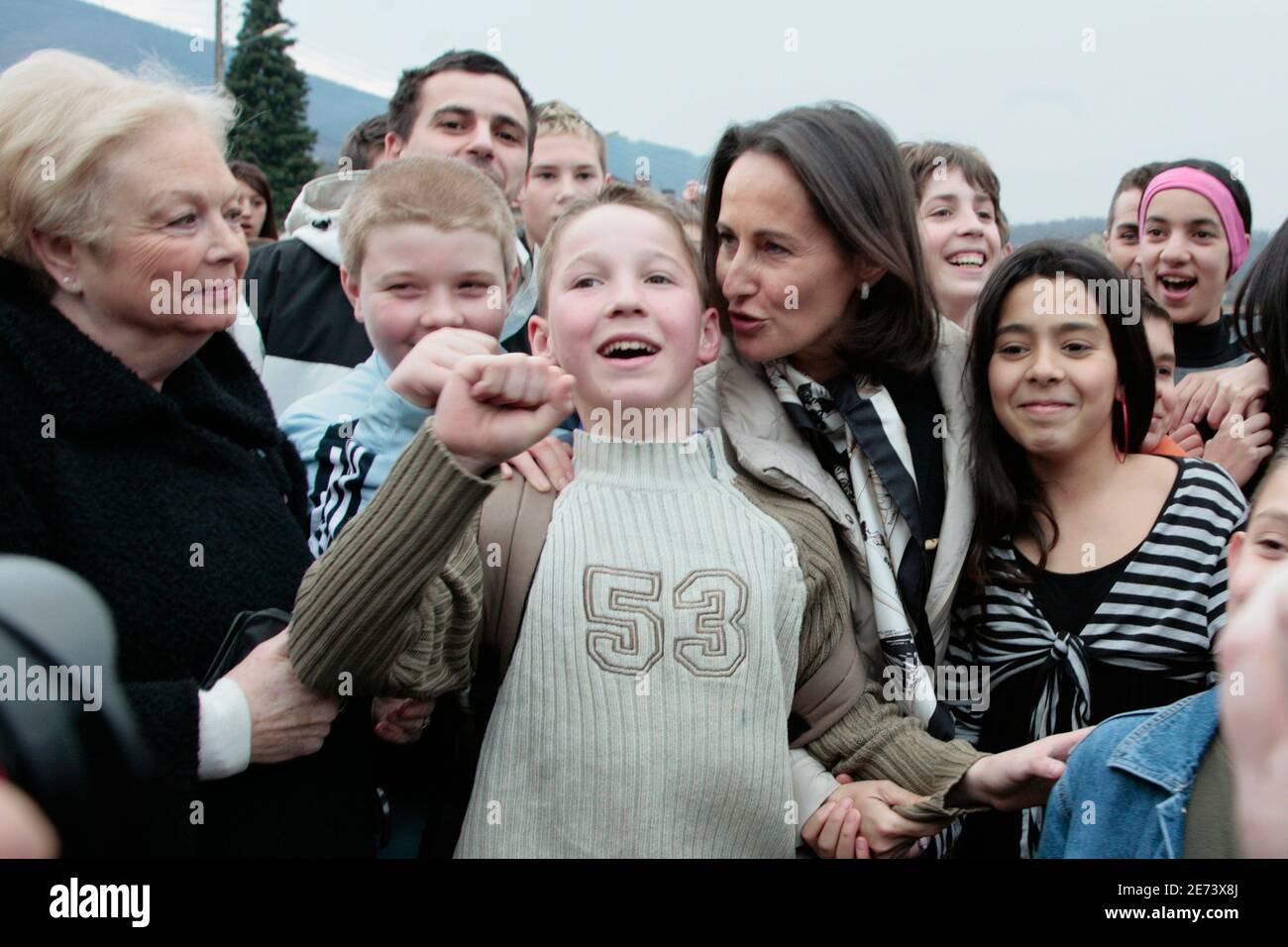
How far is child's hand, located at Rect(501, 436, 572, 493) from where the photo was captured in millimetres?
2006

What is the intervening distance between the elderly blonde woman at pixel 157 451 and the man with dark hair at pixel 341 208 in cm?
109

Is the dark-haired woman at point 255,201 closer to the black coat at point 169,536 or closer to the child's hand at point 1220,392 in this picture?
the black coat at point 169,536

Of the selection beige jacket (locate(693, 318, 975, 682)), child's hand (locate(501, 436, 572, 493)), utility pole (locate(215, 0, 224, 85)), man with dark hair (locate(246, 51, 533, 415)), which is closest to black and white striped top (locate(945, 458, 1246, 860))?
beige jacket (locate(693, 318, 975, 682))

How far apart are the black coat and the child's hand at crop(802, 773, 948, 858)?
0.82 metres

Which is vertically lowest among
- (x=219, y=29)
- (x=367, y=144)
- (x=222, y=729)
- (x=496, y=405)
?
(x=222, y=729)

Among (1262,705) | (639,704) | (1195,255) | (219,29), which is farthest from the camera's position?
(219,29)

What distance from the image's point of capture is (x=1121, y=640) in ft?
7.51

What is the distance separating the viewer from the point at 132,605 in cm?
171

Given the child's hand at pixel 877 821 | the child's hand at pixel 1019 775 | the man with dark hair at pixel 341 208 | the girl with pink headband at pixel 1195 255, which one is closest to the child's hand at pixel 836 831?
the child's hand at pixel 877 821

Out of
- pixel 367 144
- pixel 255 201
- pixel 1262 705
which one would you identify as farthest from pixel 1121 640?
pixel 255 201

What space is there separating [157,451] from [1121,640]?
1879 millimetres

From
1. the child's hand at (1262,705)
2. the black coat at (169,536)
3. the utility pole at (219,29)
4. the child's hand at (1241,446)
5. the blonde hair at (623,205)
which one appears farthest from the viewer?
the utility pole at (219,29)

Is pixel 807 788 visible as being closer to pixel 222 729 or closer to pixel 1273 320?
pixel 222 729

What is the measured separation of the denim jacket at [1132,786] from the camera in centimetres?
155
